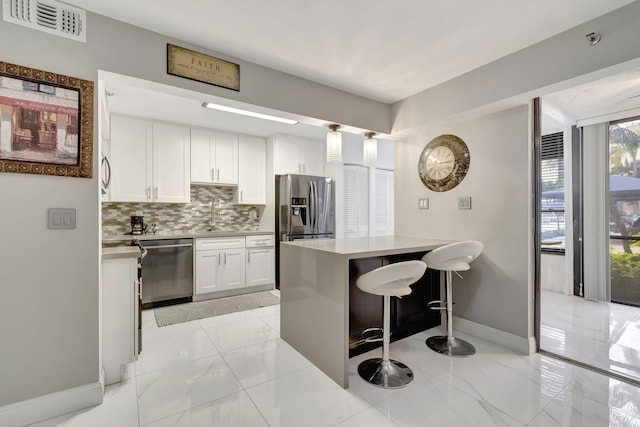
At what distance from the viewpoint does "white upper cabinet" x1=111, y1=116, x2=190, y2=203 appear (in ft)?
11.4

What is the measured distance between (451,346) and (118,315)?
264cm

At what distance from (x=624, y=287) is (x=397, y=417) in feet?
12.2

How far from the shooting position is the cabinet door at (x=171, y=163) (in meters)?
3.69

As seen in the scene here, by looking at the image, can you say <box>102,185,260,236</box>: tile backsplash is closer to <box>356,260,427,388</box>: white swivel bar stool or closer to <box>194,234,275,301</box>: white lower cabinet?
<box>194,234,275,301</box>: white lower cabinet

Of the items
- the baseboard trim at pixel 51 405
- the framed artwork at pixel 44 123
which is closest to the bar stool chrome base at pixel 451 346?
the baseboard trim at pixel 51 405

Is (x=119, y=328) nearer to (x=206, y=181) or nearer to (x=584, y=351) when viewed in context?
(x=206, y=181)

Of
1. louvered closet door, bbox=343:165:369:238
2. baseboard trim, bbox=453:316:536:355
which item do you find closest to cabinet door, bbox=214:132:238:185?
louvered closet door, bbox=343:165:369:238

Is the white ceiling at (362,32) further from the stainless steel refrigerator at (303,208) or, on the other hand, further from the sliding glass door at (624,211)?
the stainless steel refrigerator at (303,208)

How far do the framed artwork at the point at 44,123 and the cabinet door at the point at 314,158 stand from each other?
3110 millimetres

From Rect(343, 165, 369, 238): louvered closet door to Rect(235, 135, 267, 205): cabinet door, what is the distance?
60.7 inches

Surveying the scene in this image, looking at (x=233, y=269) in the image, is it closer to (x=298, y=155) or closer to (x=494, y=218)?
(x=298, y=155)

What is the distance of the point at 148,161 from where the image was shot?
3643mm

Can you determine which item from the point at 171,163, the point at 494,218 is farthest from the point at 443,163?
the point at 171,163

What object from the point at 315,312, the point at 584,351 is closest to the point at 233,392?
the point at 315,312
